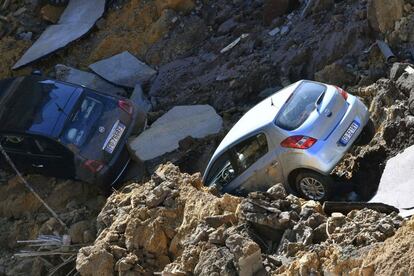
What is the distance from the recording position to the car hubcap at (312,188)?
10.7 metres

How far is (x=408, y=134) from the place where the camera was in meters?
10.8

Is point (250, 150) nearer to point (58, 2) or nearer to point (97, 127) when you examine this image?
point (97, 127)

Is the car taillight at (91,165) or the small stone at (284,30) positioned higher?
the small stone at (284,30)

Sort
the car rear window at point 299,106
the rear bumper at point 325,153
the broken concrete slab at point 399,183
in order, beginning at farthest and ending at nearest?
the car rear window at point 299,106
the rear bumper at point 325,153
the broken concrete slab at point 399,183

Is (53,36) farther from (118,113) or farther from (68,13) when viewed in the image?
(118,113)

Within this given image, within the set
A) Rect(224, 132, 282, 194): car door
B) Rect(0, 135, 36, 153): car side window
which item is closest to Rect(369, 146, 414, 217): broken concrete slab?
Rect(224, 132, 282, 194): car door

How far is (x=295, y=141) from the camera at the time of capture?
1055 centimetres

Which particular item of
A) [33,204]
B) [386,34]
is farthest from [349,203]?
[33,204]

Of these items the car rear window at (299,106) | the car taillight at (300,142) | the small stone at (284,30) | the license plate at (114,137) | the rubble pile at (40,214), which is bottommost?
the rubble pile at (40,214)

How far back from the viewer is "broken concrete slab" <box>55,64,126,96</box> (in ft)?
52.2

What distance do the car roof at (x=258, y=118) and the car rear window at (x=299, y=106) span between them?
0.08m

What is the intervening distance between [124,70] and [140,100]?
1242mm

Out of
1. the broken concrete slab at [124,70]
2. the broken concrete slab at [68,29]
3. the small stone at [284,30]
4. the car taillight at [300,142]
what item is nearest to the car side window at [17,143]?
the broken concrete slab at [124,70]

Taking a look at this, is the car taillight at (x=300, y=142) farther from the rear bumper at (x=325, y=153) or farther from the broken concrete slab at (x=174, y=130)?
the broken concrete slab at (x=174, y=130)
